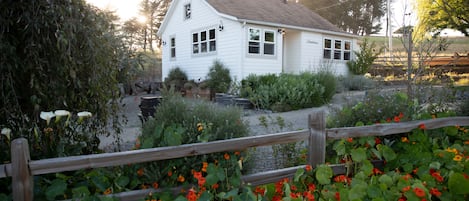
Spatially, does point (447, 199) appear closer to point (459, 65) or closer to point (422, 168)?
point (422, 168)

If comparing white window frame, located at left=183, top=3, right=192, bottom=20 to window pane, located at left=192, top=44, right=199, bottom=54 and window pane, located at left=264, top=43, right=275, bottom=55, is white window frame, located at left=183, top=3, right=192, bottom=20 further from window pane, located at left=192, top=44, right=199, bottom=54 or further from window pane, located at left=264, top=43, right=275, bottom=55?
window pane, located at left=264, top=43, right=275, bottom=55

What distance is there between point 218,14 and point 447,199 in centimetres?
1173

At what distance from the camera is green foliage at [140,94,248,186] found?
258 centimetres

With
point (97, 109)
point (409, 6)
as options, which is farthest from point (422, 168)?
point (409, 6)

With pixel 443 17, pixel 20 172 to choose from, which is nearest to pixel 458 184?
pixel 20 172

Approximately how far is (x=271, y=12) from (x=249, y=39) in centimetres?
301

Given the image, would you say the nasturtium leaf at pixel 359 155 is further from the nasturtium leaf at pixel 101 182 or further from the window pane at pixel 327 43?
the window pane at pixel 327 43

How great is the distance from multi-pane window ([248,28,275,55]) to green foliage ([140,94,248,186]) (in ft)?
33.8

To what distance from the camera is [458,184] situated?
2.57 m

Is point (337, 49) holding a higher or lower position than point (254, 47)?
higher

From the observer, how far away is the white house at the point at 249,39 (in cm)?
1317

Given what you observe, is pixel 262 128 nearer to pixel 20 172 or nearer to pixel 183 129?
pixel 183 129

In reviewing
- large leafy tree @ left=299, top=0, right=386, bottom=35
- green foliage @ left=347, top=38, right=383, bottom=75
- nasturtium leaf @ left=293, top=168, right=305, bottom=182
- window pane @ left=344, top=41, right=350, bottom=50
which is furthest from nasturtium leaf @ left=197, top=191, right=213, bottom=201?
large leafy tree @ left=299, top=0, right=386, bottom=35

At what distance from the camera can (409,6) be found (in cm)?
677
